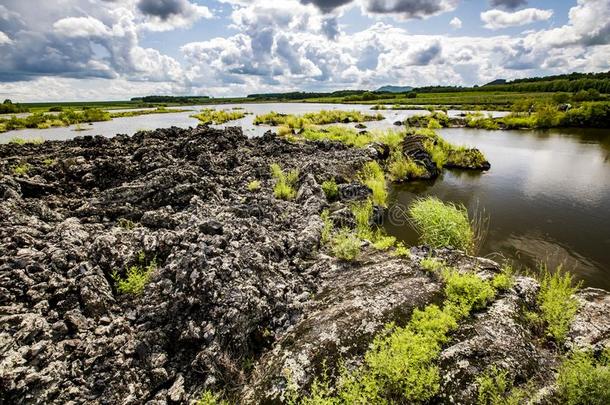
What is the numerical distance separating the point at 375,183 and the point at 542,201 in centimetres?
915

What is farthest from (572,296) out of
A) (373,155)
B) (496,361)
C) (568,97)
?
(568,97)

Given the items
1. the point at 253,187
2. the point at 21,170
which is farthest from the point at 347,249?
the point at 21,170

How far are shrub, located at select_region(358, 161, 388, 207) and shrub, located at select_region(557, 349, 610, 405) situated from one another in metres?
10.6

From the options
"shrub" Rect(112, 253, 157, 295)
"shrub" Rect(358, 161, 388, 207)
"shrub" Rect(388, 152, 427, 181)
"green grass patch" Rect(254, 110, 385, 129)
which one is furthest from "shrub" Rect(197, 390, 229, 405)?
"green grass patch" Rect(254, 110, 385, 129)

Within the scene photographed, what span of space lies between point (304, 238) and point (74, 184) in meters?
11.3

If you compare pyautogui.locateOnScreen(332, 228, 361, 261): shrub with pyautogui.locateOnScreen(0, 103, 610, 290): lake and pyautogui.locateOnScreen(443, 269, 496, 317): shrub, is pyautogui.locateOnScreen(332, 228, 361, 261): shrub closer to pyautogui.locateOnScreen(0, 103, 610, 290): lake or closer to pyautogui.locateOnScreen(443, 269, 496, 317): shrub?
pyautogui.locateOnScreen(443, 269, 496, 317): shrub

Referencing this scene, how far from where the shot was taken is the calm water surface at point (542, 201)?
1198 centimetres

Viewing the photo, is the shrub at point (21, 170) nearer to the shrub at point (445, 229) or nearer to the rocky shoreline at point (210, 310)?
the rocky shoreline at point (210, 310)

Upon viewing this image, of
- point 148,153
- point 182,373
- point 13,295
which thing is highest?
point 148,153

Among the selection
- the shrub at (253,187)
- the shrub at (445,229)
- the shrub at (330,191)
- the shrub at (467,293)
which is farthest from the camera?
the shrub at (330,191)

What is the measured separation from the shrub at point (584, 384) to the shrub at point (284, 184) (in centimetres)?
1124

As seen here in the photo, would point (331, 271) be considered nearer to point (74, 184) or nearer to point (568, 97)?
point (74, 184)

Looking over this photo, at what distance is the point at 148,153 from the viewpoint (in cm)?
1852

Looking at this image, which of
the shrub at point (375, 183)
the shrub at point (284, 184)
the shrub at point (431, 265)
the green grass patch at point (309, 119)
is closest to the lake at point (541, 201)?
the shrub at point (375, 183)
